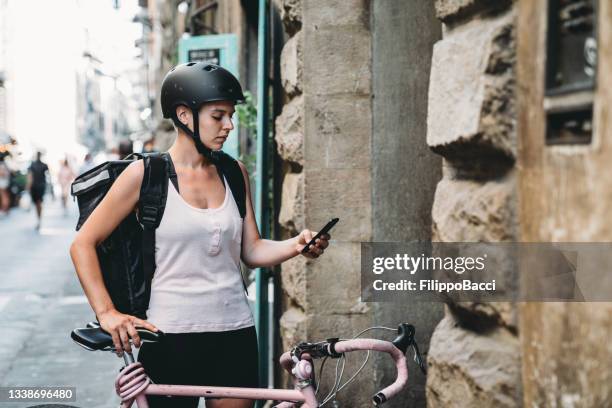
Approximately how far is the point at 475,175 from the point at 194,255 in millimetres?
991

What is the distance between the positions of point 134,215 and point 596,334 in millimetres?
1672

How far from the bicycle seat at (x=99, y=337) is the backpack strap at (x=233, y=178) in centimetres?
60

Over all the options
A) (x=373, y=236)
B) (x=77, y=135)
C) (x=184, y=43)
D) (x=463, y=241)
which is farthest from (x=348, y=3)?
(x=77, y=135)

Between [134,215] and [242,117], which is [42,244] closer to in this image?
[242,117]

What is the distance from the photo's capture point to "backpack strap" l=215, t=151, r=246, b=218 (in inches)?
134

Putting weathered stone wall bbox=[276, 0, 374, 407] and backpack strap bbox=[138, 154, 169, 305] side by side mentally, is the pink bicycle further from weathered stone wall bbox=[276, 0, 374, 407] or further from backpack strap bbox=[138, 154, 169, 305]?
weathered stone wall bbox=[276, 0, 374, 407]

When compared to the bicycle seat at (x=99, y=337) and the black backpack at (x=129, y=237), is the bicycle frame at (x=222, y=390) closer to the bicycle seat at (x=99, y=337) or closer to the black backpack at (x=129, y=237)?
the bicycle seat at (x=99, y=337)

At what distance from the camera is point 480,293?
2703 millimetres

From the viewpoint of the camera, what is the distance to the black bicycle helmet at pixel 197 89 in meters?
3.26

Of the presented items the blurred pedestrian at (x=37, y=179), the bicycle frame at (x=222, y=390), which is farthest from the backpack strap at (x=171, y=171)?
the blurred pedestrian at (x=37, y=179)

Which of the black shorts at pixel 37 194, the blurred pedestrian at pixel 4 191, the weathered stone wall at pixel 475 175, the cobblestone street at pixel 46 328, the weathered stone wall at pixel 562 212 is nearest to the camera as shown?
the weathered stone wall at pixel 562 212

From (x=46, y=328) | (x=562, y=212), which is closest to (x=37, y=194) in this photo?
(x=46, y=328)

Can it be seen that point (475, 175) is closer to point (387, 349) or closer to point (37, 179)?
point (387, 349)

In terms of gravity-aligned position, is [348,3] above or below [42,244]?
above
